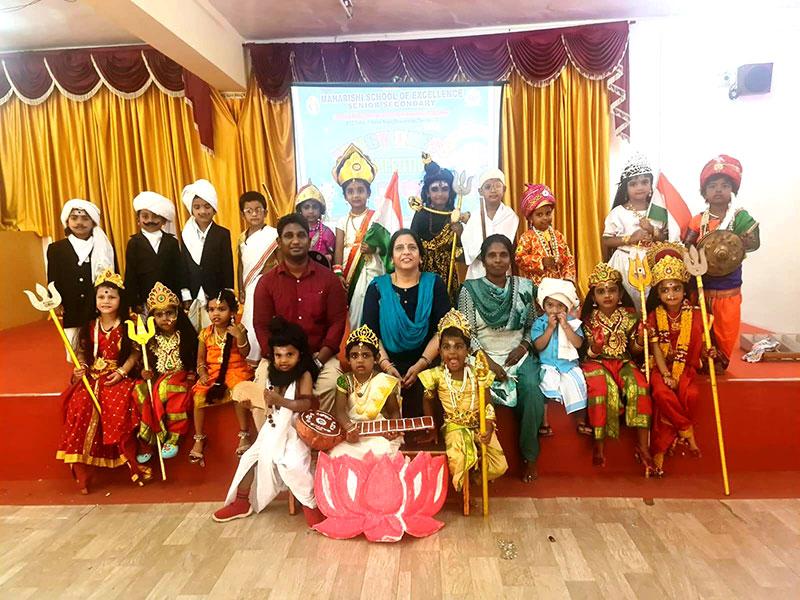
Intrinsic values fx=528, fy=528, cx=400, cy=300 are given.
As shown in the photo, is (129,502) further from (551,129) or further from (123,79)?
(551,129)

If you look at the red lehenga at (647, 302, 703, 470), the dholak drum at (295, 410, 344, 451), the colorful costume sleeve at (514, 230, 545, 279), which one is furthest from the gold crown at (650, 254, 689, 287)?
the dholak drum at (295, 410, 344, 451)

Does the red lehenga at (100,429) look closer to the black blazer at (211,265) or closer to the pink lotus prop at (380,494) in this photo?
the black blazer at (211,265)

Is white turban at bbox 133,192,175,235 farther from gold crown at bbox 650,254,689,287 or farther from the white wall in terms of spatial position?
the white wall

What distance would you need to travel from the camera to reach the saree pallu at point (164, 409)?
2.95 meters

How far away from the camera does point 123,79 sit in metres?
5.40

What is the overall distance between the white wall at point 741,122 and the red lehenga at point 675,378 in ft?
→ 8.99

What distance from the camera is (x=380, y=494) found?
2.43 metres

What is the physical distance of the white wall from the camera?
4891 mm

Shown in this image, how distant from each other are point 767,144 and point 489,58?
2.73m

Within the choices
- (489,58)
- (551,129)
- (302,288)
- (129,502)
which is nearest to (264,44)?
(489,58)

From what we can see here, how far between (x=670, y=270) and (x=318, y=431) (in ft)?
6.88

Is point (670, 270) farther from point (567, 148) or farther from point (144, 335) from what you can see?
point (144, 335)

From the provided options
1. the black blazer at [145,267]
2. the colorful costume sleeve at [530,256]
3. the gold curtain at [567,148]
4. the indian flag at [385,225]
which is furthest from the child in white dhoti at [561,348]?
the gold curtain at [567,148]

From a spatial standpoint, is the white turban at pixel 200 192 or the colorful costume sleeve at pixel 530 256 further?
the white turban at pixel 200 192
